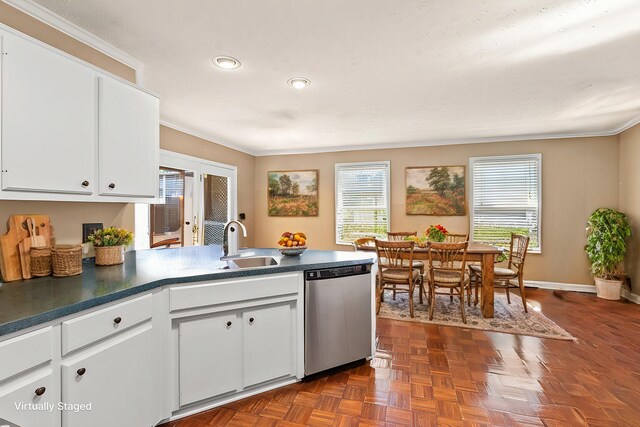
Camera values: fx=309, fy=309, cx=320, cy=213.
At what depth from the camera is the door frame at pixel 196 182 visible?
13.0 ft

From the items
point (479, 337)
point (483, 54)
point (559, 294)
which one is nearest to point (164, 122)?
point (483, 54)

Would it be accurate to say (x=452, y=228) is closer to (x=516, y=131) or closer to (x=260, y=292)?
(x=516, y=131)

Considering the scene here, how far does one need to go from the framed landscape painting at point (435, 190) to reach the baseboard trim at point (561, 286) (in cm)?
159

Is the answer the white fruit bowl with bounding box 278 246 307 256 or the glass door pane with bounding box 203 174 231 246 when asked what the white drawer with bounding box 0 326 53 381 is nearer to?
the white fruit bowl with bounding box 278 246 307 256

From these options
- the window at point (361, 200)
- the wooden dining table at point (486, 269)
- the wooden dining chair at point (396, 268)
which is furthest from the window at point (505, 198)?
the wooden dining chair at point (396, 268)

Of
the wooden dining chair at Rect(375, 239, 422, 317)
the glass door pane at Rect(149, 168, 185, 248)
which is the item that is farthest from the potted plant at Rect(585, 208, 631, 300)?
the glass door pane at Rect(149, 168, 185, 248)

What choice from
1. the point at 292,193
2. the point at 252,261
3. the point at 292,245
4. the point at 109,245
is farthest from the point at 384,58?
the point at 292,193

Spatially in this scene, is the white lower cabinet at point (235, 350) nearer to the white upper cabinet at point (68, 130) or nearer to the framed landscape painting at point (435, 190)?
the white upper cabinet at point (68, 130)

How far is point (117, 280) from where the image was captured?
5.66ft

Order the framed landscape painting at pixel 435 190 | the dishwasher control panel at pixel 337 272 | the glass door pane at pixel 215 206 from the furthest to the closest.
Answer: the framed landscape painting at pixel 435 190 < the glass door pane at pixel 215 206 < the dishwasher control panel at pixel 337 272

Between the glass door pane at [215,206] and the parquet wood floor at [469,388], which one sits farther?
the glass door pane at [215,206]

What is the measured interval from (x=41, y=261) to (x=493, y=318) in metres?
4.26

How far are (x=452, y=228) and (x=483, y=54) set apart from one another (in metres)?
3.54

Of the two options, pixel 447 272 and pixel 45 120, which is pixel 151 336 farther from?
pixel 447 272
